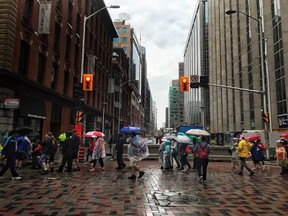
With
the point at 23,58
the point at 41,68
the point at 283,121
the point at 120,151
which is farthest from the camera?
the point at 283,121

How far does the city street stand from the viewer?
243 inches

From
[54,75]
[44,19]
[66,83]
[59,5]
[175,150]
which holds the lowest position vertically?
[175,150]

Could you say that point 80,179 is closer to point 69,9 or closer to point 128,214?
point 128,214

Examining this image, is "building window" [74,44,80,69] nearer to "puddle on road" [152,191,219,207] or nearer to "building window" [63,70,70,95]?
"building window" [63,70,70,95]

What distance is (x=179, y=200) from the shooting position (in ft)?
23.5

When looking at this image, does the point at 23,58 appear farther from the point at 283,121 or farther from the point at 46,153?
the point at 283,121

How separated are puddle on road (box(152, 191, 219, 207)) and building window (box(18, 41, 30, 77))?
15166 millimetres

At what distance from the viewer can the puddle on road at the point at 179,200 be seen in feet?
22.3

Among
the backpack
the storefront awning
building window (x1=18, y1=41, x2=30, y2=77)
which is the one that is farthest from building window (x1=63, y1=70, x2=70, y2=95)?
the backpack

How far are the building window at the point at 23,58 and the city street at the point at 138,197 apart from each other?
423 inches

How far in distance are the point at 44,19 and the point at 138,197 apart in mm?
16836

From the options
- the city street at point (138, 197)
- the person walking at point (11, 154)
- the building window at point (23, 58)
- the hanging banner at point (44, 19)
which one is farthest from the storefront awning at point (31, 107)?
the city street at point (138, 197)

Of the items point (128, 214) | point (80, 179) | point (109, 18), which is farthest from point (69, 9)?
point (128, 214)

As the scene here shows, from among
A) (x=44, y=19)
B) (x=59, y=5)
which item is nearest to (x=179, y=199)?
(x=44, y=19)
